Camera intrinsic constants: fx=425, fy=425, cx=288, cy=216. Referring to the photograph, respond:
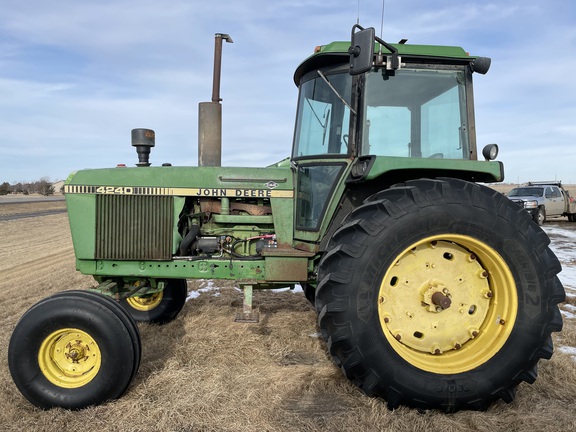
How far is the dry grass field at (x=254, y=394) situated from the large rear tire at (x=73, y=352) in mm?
103

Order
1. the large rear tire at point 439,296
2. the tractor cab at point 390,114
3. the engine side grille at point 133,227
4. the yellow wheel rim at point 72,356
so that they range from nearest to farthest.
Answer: the large rear tire at point 439,296 → the yellow wheel rim at point 72,356 → the tractor cab at point 390,114 → the engine side grille at point 133,227

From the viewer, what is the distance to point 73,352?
2.81 metres

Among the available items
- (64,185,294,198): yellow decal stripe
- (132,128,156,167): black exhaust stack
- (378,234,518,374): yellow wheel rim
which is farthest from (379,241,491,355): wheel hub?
(132,128,156,167): black exhaust stack

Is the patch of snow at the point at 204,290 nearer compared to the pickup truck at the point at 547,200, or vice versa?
the patch of snow at the point at 204,290

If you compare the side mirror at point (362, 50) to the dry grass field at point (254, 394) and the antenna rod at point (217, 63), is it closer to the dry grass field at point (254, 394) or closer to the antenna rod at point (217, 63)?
the antenna rod at point (217, 63)

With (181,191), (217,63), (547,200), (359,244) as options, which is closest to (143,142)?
(181,191)

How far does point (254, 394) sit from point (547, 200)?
17190 millimetres

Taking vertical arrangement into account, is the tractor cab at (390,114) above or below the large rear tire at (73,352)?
above

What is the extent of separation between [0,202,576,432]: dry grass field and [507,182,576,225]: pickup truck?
13260mm

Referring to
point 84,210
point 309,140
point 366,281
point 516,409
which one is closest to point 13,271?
point 84,210

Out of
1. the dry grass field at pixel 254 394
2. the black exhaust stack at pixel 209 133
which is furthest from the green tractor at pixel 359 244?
the black exhaust stack at pixel 209 133

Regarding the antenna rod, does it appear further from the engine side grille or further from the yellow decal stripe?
the engine side grille

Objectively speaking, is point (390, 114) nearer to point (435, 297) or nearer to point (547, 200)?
point (435, 297)

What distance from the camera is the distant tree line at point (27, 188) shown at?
132 ft
